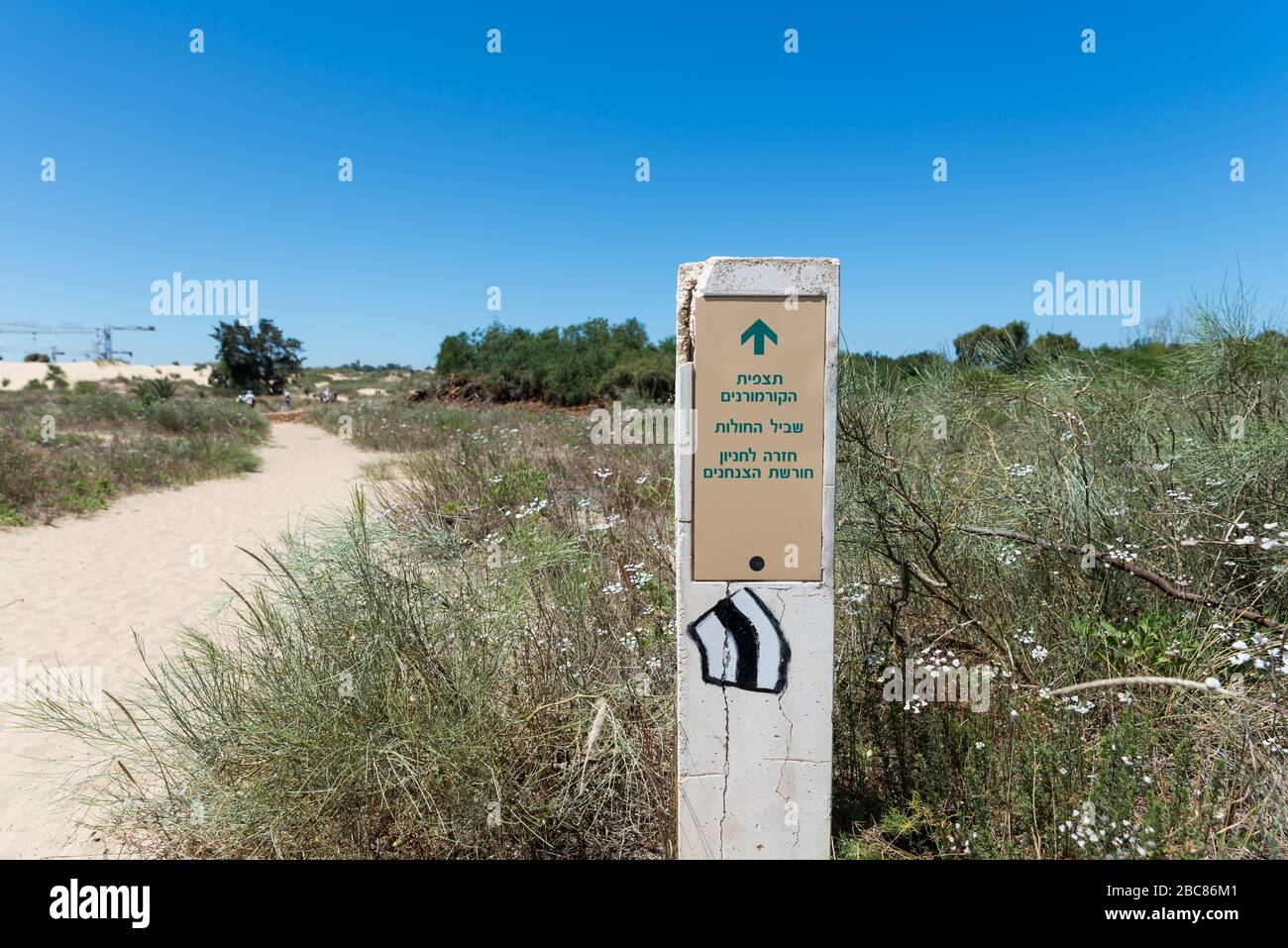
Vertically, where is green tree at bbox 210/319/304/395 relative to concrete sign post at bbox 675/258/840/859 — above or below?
above

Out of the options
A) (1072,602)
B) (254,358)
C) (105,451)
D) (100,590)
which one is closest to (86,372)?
(254,358)

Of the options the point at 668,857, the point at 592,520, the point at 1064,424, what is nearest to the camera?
the point at 668,857

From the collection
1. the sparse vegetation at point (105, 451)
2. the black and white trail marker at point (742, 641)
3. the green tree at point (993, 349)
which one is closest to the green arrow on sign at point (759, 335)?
the black and white trail marker at point (742, 641)

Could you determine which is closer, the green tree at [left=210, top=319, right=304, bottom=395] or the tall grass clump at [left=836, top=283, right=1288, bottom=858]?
the tall grass clump at [left=836, top=283, right=1288, bottom=858]

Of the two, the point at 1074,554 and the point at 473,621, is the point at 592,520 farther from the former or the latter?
the point at 1074,554

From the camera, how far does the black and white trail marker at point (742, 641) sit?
7.20 ft

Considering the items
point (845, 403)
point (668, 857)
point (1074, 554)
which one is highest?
point (845, 403)

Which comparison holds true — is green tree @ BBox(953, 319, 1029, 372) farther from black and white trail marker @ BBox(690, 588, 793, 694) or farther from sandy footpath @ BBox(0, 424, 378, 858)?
sandy footpath @ BBox(0, 424, 378, 858)

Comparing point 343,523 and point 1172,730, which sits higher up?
point 343,523

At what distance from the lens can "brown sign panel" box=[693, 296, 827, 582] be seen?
6.99 ft

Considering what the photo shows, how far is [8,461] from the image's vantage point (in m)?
10.3

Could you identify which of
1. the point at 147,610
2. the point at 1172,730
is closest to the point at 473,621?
the point at 1172,730

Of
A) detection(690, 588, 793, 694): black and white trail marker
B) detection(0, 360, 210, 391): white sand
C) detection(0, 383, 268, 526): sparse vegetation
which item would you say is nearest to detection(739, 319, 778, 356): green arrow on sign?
detection(690, 588, 793, 694): black and white trail marker

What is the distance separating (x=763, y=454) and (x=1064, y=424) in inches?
120
